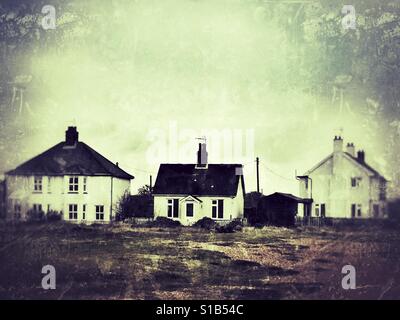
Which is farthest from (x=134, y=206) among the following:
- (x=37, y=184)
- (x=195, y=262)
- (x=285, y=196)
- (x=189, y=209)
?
(x=285, y=196)

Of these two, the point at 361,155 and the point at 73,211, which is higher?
the point at 361,155

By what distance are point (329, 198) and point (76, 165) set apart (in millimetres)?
6881

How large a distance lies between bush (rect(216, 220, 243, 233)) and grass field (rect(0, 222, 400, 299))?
141mm

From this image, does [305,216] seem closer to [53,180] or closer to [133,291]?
[133,291]

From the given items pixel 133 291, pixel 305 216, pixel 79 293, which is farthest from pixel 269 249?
pixel 79 293

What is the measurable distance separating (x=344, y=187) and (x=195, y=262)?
438 cm

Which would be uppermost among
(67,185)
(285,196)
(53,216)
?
(67,185)

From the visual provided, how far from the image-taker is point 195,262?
16188mm

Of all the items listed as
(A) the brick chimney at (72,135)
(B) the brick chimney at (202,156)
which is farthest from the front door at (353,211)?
(A) the brick chimney at (72,135)

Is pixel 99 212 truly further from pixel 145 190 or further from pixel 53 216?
pixel 145 190

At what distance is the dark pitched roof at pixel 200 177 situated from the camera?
17359 millimetres

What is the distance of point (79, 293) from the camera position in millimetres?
15406

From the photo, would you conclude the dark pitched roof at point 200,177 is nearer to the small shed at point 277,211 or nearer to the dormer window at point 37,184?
the small shed at point 277,211

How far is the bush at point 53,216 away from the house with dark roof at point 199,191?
255cm
